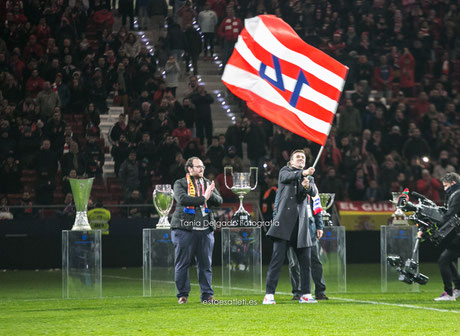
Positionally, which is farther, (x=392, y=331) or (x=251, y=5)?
(x=251, y=5)

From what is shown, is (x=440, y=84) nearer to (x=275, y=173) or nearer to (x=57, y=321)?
(x=275, y=173)

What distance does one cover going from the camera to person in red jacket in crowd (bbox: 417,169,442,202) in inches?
951

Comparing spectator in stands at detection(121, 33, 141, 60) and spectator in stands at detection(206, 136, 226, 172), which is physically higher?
spectator in stands at detection(121, 33, 141, 60)

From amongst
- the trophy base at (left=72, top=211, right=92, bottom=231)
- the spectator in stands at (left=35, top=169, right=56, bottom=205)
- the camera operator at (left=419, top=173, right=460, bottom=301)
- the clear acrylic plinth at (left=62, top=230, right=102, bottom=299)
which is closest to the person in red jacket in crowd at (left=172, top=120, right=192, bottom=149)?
the spectator in stands at (left=35, top=169, right=56, bottom=205)

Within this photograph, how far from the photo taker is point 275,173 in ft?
76.8

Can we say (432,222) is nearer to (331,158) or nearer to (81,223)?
(81,223)

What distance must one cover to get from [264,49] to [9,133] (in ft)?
37.1

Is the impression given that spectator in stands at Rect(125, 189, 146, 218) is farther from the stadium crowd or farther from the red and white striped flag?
the red and white striped flag

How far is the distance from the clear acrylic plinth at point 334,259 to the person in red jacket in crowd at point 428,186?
877 centimetres

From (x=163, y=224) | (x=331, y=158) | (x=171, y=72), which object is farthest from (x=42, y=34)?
(x=163, y=224)

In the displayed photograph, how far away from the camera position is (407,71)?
94.7 feet

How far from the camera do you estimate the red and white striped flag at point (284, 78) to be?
12617mm

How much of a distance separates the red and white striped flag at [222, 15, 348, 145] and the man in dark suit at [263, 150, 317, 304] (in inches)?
24.8

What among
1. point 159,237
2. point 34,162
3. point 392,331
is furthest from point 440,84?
point 392,331
